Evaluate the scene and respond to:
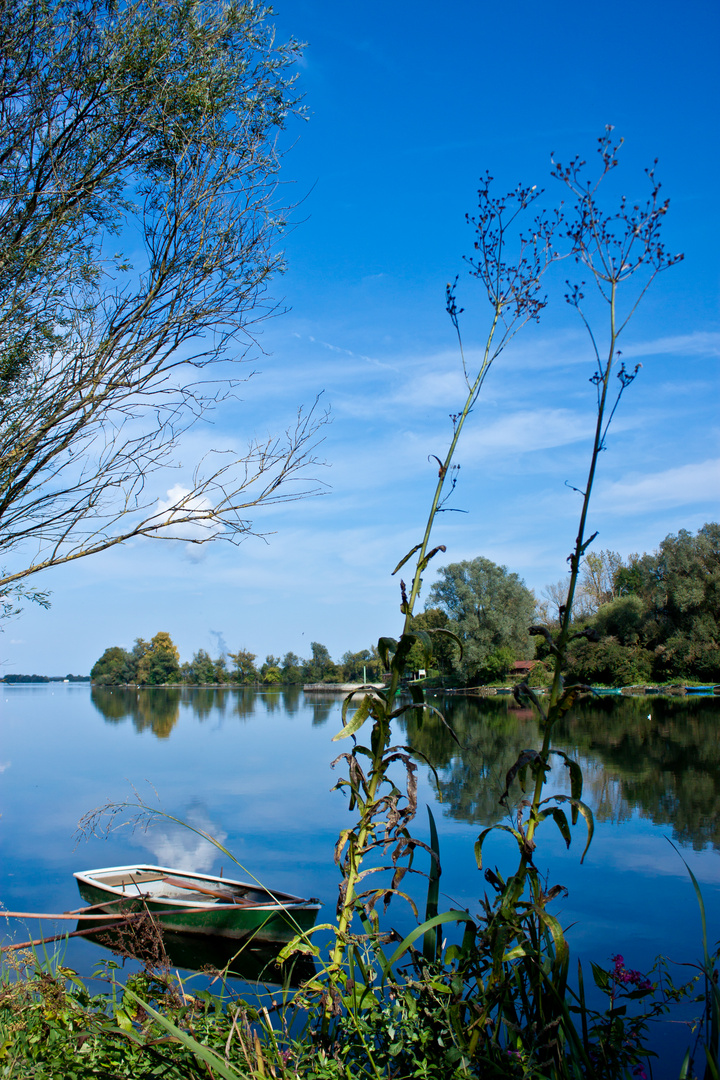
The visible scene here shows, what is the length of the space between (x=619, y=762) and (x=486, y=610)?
111 ft

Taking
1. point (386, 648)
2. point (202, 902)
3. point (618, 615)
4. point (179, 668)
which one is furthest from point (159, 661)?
point (386, 648)

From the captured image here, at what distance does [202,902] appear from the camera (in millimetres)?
8961

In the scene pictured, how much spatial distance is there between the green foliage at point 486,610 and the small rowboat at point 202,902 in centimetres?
4154

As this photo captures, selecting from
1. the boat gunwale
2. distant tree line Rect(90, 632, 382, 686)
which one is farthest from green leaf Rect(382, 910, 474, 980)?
distant tree line Rect(90, 632, 382, 686)

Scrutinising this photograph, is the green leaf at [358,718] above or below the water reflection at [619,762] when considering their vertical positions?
above

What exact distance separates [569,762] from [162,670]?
110 metres

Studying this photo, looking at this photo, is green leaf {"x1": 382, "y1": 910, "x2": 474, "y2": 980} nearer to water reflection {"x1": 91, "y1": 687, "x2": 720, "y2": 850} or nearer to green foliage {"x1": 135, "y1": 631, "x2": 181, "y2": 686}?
water reflection {"x1": 91, "y1": 687, "x2": 720, "y2": 850}

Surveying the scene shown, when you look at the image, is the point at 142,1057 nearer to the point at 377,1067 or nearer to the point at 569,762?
the point at 377,1067

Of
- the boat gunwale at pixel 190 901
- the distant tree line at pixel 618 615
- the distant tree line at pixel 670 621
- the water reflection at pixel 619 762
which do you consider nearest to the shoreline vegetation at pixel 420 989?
the water reflection at pixel 619 762

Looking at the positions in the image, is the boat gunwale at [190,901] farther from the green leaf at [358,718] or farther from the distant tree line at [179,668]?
the distant tree line at [179,668]

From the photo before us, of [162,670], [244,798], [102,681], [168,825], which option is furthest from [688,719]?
[102,681]

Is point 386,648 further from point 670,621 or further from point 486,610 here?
point 486,610

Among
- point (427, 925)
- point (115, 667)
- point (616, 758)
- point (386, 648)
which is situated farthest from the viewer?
point (115, 667)

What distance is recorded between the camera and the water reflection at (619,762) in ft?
46.3
